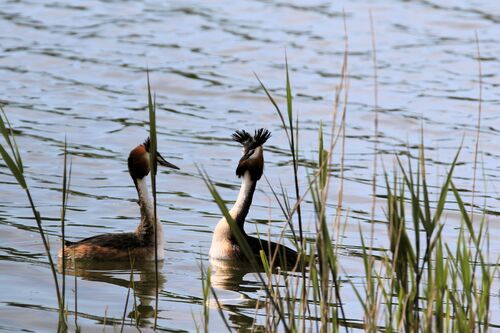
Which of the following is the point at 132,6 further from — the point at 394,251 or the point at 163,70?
the point at 394,251

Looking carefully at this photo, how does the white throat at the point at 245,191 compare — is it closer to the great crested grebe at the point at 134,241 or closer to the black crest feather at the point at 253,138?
the black crest feather at the point at 253,138

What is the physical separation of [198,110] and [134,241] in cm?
507

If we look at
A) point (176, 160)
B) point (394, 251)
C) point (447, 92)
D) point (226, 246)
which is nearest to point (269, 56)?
point (447, 92)

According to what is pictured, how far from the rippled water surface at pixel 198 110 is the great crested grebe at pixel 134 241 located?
0.14m

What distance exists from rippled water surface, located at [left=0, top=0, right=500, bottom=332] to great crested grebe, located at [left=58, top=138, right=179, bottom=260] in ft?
0.47

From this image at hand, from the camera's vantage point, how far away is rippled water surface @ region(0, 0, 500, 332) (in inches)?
301

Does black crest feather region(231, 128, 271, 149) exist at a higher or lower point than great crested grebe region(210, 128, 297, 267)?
higher

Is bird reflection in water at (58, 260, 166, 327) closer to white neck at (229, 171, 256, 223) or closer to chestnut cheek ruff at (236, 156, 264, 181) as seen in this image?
white neck at (229, 171, 256, 223)

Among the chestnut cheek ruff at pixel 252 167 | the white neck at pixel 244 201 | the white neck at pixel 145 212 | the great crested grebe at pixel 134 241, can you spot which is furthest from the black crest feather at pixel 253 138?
the white neck at pixel 145 212

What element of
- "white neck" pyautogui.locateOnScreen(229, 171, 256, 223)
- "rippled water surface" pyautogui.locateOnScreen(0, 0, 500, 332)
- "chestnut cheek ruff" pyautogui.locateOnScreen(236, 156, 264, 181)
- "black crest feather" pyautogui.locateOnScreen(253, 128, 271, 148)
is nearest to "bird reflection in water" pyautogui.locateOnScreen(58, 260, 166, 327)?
"rippled water surface" pyautogui.locateOnScreen(0, 0, 500, 332)

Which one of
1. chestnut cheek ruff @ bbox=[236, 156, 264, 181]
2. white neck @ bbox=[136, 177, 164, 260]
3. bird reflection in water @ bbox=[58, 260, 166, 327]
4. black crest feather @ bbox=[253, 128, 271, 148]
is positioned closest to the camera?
bird reflection in water @ bbox=[58, 260, 166, 327]

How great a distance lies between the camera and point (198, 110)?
13.0 metres

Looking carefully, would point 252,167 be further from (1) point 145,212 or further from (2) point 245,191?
(1) point 145,212

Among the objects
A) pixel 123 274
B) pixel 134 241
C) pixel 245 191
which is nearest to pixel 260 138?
pixel 245 191
